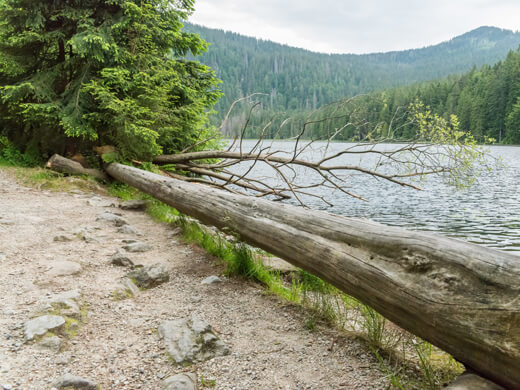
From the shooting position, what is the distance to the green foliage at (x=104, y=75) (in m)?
8.84

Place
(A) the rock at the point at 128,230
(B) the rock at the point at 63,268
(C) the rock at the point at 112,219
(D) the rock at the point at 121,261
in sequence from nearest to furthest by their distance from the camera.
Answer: (B) the rock at the point at 63,268, (D) the rock at the point at 121,261, (A) the rock at the point at 128,230, (C) the rock at the point at 112,219

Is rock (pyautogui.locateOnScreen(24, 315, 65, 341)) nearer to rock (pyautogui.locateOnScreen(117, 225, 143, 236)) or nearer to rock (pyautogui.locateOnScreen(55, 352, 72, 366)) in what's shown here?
rock (pyautogui.locateOnScreen(55, 352, 72, 366))

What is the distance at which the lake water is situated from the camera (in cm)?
1082

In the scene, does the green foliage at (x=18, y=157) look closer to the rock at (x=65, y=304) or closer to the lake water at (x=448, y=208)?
the lake water at (x=448, y=208)

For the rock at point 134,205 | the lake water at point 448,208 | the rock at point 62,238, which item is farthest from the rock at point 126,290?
the lake water at point 448,208

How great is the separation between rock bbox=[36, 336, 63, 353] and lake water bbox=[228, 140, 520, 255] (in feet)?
25.0

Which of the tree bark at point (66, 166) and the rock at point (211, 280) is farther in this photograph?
the tree bark at point (66, 166)

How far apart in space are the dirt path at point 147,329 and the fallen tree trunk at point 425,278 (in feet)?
1.51

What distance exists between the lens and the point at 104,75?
8633mm

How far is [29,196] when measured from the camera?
7098 millimetres

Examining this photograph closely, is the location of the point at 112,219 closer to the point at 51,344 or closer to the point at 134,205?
the point at 134,205

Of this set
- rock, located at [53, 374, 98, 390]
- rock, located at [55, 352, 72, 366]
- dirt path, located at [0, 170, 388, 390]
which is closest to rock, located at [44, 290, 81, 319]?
dirt path, located at [0, 170, 388, 390]

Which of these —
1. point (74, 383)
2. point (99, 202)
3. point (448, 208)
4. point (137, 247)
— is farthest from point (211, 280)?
point (448, 208)

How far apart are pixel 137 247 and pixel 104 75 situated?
5898mm
